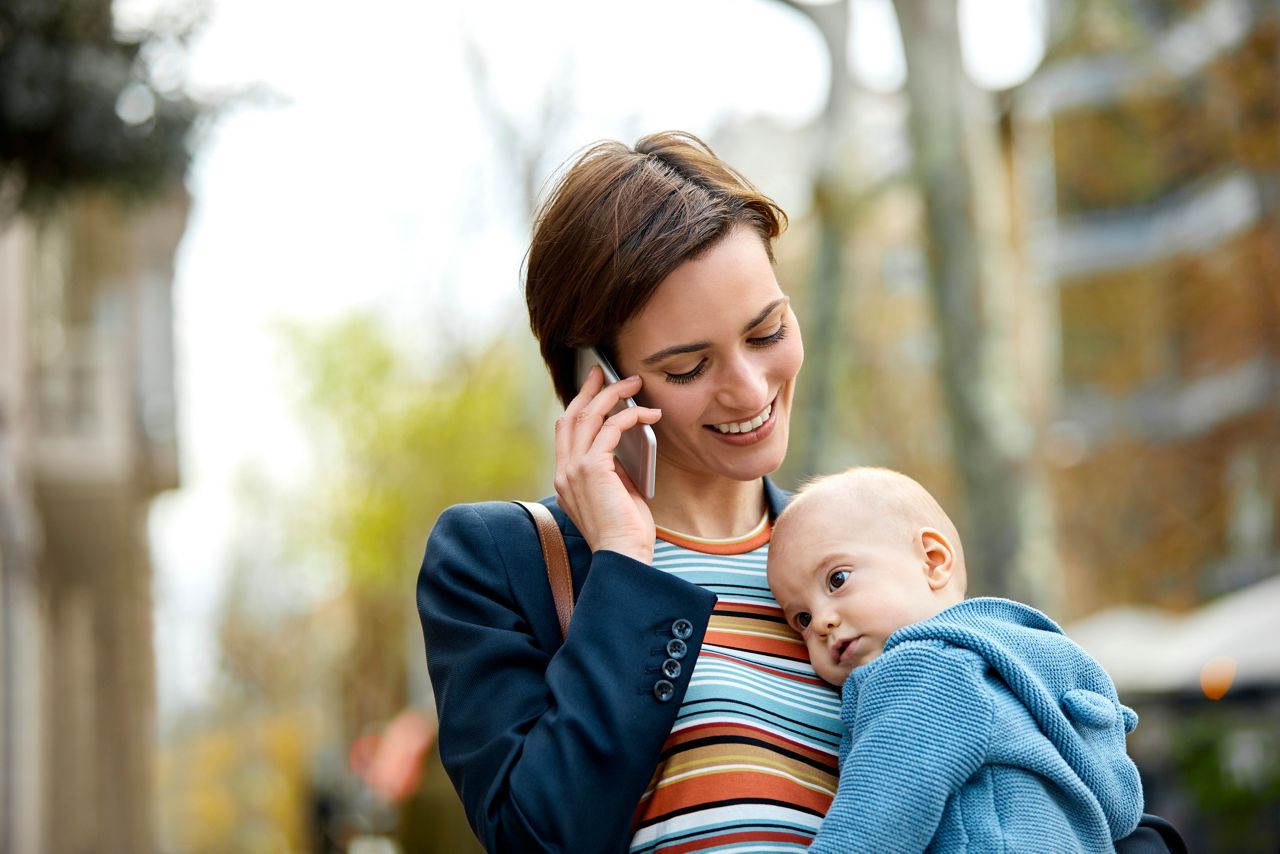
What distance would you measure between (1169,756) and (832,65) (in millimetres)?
6601

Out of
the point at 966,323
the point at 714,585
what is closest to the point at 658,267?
the point at 714,585

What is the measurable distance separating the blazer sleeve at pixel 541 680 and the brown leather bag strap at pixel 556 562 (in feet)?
0.05

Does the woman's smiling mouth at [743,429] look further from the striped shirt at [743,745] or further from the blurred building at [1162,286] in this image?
the blurred building at [1162,286]

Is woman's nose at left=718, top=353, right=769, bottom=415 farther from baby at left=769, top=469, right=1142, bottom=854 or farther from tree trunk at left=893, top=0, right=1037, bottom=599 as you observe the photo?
tree trunk at left=893, top=0, right=1037, bottom=599

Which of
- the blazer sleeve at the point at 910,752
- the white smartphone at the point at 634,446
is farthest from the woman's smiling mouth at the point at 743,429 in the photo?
the blazer sleeve at the point at 910,752

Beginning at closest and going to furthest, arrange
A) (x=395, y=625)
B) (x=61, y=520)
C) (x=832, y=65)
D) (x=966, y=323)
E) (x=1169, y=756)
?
1. (x=966, y=323)
2. (x=832, y=65)
3. (x=1169, y=756)
4. (x=61, y=520)
5. (x=395, y=625)

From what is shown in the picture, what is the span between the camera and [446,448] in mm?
24312

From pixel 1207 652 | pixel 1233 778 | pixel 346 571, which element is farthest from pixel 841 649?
pixel 346 571

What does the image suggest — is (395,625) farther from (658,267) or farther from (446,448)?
(658,267)

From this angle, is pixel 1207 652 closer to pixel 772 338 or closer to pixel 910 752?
pixel 772 338

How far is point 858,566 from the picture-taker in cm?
238

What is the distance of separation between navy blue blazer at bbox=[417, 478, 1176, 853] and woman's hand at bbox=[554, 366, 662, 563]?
6 cm

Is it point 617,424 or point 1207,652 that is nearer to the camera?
point 617,424

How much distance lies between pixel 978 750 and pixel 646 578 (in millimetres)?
519
